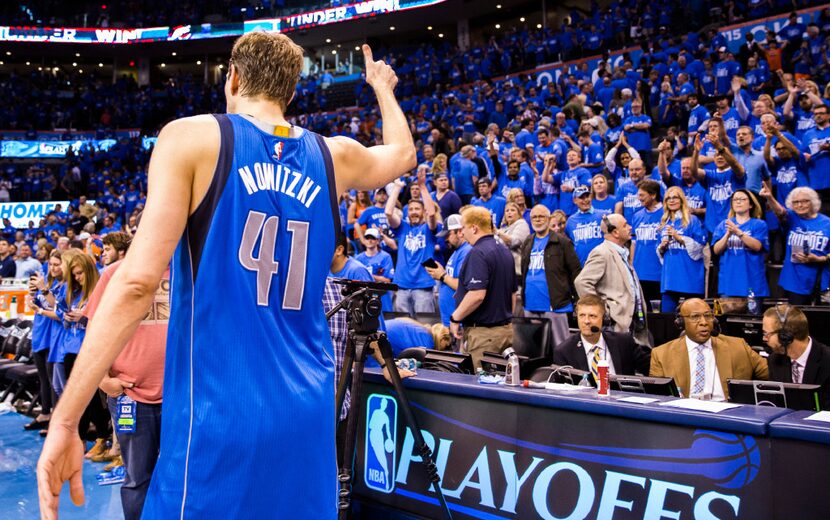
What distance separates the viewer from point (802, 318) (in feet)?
13.8

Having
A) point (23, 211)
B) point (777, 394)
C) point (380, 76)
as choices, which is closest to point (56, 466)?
point (380, 76)

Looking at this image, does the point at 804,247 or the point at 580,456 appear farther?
the point at 804,247

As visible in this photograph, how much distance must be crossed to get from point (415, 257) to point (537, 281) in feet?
5.90

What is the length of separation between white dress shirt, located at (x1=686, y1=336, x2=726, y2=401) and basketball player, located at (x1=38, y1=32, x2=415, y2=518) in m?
3.42

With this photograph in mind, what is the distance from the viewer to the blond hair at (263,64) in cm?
171

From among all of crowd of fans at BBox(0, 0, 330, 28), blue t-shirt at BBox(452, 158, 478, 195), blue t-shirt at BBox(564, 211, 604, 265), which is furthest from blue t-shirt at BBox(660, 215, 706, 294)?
crowd of fans at BBox(0, 0, 330, 28)

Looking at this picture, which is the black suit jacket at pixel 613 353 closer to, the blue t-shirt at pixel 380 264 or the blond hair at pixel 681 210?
the blond hair at pixel 681 210

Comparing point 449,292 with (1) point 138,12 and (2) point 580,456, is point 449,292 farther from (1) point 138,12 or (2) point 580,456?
(1) point 138,12

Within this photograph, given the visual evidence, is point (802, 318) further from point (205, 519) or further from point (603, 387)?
point (205, 519)

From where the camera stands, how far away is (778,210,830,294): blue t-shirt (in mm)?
6461

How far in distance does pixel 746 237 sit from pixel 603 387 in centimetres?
418

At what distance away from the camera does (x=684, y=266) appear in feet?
22.8

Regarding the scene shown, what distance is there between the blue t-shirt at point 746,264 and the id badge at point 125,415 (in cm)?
563

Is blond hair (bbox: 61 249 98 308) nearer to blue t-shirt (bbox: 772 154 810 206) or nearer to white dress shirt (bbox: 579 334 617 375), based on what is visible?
white dress shirt (bbox: 579 334 617 375)
